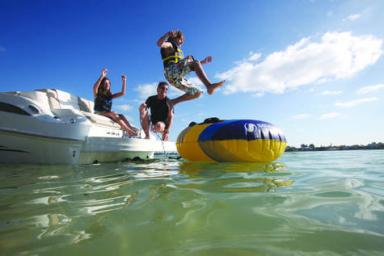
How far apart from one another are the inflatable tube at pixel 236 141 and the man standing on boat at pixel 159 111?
1.60 meters

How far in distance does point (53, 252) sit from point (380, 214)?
1.61m

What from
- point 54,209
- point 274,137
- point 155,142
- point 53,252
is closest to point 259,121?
point 274,137

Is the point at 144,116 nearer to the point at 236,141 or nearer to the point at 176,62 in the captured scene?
the point at 176,62

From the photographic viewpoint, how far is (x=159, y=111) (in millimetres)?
7086

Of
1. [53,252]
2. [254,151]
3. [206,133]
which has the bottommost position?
[53,252]

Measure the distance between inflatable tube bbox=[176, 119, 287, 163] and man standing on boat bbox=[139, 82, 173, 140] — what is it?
1.60 metres

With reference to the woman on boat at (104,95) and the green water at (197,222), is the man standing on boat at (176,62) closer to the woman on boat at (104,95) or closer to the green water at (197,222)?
the woman on boat at (104,95)

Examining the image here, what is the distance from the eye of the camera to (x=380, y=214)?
1458mm

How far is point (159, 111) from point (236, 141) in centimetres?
271

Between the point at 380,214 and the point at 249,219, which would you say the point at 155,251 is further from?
the point at 380,214

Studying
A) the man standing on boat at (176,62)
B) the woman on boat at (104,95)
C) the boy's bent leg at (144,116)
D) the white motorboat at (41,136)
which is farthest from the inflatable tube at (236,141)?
the woman on boat at (104,95)

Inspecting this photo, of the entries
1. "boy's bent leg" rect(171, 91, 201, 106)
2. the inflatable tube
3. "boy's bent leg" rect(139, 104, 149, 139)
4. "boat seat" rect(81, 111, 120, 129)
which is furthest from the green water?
"boat seat" rect(81, 111, 120, 129)

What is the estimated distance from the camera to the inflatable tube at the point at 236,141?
5.12 metres

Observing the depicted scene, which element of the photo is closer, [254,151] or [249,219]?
[249,219]
